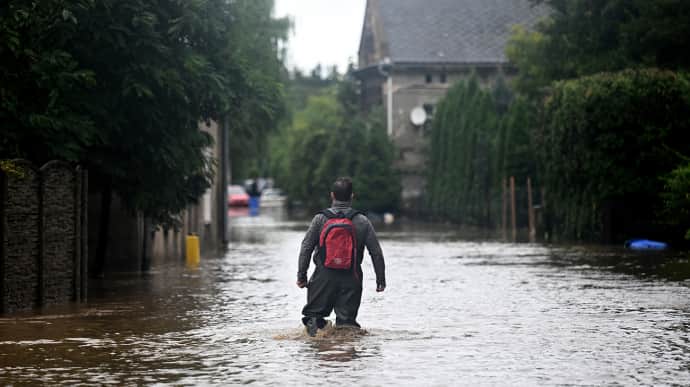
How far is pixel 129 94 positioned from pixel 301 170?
57.3 m

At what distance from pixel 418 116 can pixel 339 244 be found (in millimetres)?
65470

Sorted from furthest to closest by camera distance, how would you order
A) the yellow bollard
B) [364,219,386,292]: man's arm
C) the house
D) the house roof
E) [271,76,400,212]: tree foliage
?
the house roof → the house → [271,76,400,212]: tree foliage → the yellow bollard → [364,219,386,292]: man's arm

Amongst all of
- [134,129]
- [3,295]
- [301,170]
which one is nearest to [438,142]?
[301,170]

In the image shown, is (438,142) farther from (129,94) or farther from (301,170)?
(129,94)

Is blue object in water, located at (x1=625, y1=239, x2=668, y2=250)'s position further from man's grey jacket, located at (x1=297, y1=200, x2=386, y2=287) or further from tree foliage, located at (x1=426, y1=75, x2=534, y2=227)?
man's grey jacket, located at (x1=297, y1=200, x2=386, y2=287)

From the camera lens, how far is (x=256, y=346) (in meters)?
14.3

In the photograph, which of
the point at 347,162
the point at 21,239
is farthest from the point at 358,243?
the point at 347,162

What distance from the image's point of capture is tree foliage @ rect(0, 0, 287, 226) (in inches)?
817

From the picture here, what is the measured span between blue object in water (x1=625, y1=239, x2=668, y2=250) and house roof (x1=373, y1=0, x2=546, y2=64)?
46679 millimetres

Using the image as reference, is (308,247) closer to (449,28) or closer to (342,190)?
(342,190)

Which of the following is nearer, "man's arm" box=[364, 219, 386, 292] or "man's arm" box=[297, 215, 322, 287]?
"man's arm" box=[297, 215, 322, 287]

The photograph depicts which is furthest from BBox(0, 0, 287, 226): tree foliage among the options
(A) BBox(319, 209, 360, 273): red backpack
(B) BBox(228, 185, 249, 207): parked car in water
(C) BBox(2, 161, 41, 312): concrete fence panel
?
(B) BBox(228, 185, 249, 207): parked car in water

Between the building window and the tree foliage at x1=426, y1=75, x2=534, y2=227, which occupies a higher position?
the building window

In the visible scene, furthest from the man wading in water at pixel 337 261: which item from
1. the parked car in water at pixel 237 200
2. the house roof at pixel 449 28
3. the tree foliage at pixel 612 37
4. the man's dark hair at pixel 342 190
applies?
the parked car in water at pixel 237 200
